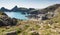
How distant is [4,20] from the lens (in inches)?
Answer: 1169

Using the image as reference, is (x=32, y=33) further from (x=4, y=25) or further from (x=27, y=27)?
(x=4, y=25)

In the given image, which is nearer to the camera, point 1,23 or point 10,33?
point 10,33

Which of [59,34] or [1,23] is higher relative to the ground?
[1,23]

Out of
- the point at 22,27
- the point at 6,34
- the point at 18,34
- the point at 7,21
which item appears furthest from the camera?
the point at 7,21

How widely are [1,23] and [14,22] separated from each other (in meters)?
4.05

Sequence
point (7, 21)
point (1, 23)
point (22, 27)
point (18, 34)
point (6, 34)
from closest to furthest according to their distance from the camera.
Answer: point (6, 34)
point (18, 34)
point (22, 27)
point (1, 23)
point (7, 21)

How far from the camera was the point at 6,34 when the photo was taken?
21203 mm

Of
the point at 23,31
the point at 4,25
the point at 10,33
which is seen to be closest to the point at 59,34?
the point at 23,31

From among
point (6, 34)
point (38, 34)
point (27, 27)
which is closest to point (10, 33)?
point (6, 34)

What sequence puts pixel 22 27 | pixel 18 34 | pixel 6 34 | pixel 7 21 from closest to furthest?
pixel 6 34 < pixel 18 34 < pixel 22 27 < pixel 7 21

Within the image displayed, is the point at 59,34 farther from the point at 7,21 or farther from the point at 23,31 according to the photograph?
the point at 7,21

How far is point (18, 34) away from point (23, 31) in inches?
54.3

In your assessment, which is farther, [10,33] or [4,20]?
[4,20]

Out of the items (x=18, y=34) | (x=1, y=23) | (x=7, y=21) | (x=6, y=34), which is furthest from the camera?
(x=7, y=21)
